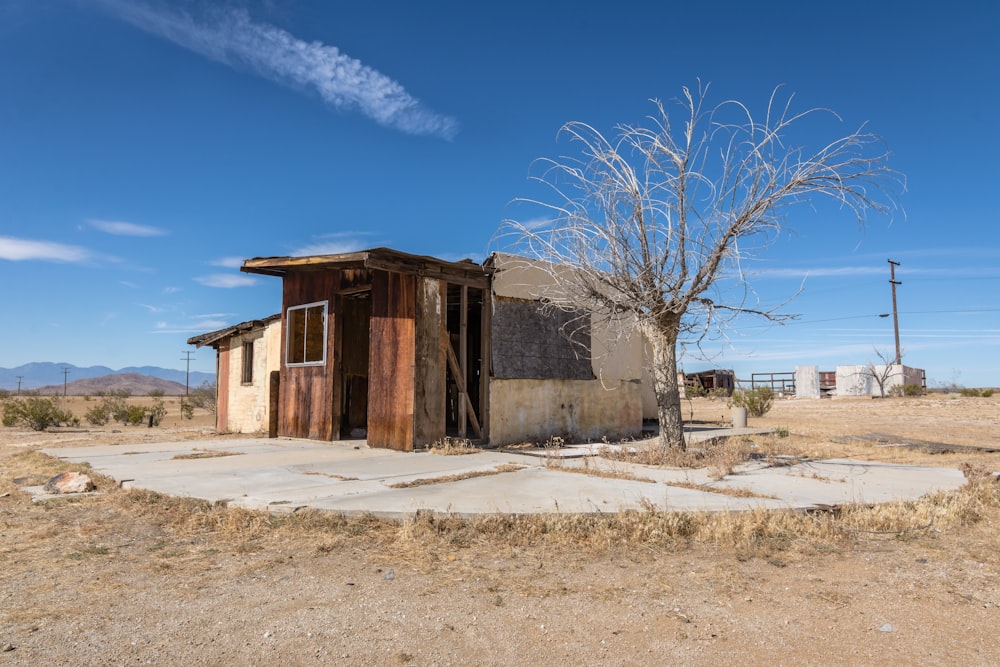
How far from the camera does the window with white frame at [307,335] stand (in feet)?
41.5

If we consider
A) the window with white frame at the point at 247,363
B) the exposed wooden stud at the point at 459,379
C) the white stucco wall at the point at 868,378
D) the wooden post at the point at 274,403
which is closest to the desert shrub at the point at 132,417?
the window with white frame at the point at 247,363

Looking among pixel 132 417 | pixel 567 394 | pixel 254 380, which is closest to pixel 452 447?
pixel 567 394

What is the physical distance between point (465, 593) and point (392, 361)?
727cm

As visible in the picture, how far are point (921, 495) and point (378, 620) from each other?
609 centimetres

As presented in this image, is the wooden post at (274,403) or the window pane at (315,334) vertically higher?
the window pane at (315,334)

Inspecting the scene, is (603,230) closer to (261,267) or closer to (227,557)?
(227,557)

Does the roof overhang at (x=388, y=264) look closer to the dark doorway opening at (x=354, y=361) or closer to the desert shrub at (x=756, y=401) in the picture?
the dark doorway opening at (x=354, y=361)

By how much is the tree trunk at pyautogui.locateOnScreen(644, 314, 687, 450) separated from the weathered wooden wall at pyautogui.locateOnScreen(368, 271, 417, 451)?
3868 mm

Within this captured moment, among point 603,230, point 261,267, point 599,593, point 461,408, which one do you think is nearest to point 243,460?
point 461,408

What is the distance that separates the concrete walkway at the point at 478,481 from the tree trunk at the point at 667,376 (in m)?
0.98

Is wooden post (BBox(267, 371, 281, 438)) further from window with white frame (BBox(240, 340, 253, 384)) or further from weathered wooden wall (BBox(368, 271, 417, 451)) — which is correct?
window with white frame (BBox(240, 340, 253, 384))

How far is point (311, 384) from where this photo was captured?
12.7 metres

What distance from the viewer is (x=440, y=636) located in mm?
3287

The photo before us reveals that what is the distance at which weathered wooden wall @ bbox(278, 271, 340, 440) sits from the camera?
1228 centimetres
